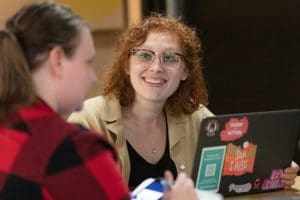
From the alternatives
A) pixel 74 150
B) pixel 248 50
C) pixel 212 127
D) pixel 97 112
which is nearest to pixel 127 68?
pixel 97 112

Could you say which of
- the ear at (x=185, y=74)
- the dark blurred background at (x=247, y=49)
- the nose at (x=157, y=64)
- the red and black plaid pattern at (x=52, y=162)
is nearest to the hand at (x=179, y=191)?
the red and black plaid pattern at (x=52, y=162)

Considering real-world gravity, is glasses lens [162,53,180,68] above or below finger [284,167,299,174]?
above

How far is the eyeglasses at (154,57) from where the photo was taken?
2018 millimetres

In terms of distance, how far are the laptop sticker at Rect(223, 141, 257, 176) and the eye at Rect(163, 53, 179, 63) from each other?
0.55 meters

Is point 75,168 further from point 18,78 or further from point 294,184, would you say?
point 294,184

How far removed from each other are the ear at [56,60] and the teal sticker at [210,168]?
0.60 m

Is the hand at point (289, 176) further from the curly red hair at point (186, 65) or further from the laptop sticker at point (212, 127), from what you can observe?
the curly red hair at point (186, 65)

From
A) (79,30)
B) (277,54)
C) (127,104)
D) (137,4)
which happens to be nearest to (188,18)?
(137,4)

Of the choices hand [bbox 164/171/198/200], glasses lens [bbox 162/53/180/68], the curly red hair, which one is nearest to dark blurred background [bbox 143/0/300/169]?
the curly red hair

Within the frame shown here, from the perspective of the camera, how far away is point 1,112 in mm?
1080

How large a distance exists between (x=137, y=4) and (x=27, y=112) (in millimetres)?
2464

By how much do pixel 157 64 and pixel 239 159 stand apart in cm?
56

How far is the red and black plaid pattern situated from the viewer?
3.29 feet

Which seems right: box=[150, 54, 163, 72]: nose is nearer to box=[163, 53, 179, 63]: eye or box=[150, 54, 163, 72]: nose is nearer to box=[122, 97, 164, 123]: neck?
box=[163, 53, 179, 63]: eye
